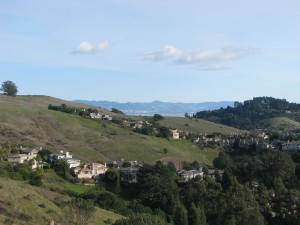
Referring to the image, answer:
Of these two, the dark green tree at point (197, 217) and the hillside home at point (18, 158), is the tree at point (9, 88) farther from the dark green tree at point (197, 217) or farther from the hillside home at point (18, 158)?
the dark green tree at point (197, 217)

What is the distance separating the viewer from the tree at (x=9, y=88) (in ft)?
418

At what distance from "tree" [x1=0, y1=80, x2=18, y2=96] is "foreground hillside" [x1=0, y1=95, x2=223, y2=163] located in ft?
86.4

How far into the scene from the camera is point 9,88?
417ft

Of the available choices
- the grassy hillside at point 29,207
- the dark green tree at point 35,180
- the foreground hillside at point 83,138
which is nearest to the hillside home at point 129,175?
the foreground hillside at point 83,138

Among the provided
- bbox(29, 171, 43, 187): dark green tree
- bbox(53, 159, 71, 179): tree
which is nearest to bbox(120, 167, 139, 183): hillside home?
bbox(53, 159, 71, 179): tree

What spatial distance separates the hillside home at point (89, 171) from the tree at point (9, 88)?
68.0m

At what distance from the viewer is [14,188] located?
38594 mm

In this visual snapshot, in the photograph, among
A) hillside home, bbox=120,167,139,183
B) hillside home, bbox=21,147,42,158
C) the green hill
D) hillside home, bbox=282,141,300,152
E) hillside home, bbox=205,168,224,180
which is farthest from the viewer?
the green hill

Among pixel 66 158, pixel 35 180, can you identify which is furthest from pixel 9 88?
pixel 35 180

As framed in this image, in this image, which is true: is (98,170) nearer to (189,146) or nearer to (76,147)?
(76,147)

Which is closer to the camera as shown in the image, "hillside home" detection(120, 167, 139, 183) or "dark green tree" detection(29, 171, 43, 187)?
"dark green tree" detection(29, 171, 43, 187)

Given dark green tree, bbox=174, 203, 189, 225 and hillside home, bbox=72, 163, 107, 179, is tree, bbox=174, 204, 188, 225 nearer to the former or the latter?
dark green tree, bbox=174, 203, 189, 225

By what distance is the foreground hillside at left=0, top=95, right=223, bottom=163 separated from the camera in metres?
80.1

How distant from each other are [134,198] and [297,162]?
32841 mm
